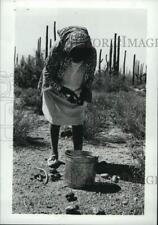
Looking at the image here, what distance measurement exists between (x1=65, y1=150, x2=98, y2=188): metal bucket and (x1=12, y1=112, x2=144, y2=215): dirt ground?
27mm

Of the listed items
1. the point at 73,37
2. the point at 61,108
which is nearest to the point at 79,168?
the point at 61,108

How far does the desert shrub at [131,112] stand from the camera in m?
4.38

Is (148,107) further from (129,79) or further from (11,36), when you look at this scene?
(11,36)

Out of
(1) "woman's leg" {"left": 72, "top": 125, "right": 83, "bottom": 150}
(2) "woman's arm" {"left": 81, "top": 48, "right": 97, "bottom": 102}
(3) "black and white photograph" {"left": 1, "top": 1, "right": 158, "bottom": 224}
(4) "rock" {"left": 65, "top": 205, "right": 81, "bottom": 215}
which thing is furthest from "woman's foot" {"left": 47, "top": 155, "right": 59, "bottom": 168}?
(2) "woman's arm" {"left": 81, "top": 48, "right": 97, "bottom": 102}

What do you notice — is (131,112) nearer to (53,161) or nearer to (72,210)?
(53,161)

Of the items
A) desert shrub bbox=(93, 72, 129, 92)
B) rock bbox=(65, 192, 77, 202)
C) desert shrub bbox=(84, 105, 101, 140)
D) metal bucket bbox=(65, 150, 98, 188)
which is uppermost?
desert shrub bbox=(93, 72, 129, 92)

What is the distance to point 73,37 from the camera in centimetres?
433

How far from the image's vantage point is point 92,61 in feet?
14.4

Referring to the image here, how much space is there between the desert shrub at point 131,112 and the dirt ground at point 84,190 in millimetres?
48

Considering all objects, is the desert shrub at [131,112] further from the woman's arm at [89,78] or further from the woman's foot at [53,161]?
the woman's foot at [53,161]

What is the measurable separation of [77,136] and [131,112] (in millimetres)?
309

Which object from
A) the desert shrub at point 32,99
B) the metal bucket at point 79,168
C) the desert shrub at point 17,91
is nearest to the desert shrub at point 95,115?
the metal bucket at point 79,168

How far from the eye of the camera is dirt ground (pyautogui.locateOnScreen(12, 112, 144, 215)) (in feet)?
14.3

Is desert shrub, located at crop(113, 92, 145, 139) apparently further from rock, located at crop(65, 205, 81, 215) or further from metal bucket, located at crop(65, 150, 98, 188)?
rock, located at crop(65, 205, 81, 215)
